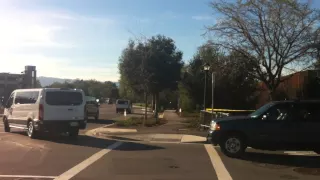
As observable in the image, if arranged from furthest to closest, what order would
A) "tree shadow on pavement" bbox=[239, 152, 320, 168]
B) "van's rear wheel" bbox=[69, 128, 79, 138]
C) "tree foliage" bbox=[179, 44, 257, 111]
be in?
"tree foliage" bbox=[179, 44, 257, 111], "van's rear wheel" bbox=[69, 128, 79, 138], "tree shadow on pavement" bbox=[239, 152, 320, 168]

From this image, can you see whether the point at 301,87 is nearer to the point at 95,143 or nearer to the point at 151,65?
the point at 151,65

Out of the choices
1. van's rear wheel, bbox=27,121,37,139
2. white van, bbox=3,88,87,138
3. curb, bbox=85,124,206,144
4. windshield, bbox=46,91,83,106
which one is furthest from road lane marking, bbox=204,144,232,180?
van's rear wheel, bbox=27,121,37,139

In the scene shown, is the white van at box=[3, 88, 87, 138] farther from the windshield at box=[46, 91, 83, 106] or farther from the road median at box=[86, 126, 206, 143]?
the road median at box=[86, 126, 206, 143]

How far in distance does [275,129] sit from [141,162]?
13.9 feet

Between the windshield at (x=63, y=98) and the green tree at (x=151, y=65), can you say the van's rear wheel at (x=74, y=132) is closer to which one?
the windshield at (x=63, y=98)

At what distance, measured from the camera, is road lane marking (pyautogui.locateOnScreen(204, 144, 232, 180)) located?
1049cm

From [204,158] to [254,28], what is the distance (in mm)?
12417

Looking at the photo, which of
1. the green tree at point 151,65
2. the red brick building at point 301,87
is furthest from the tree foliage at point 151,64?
the red brick building at point 301,87

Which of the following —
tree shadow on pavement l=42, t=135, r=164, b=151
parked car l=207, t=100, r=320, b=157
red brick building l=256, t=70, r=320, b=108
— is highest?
red brick building l=256, t=70, r=320, b=108

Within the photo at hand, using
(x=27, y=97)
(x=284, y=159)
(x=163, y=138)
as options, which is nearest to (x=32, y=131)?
(x=27, y=97)

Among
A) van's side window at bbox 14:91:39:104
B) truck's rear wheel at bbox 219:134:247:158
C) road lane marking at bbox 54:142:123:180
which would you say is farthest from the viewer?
van's side window at bbox 14:91:39:104

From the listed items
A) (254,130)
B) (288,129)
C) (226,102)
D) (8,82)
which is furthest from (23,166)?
(8,82)

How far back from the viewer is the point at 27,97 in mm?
19781

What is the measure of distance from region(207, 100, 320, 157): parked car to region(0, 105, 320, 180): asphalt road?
44 cm
